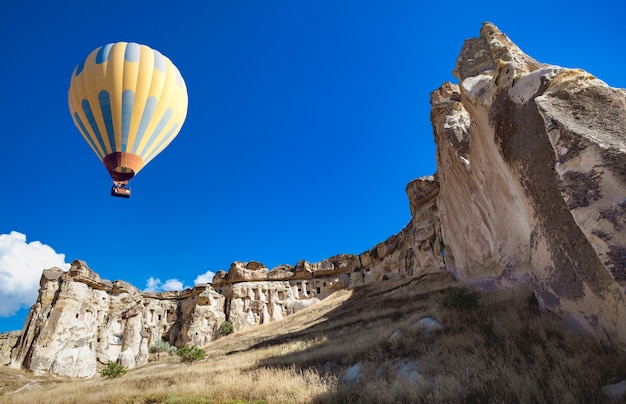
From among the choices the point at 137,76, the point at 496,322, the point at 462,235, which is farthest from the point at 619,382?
the point at 137,76

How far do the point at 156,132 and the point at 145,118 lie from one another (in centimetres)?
138

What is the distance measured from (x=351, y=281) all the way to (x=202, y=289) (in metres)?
24.0

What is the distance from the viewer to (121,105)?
82.1ft

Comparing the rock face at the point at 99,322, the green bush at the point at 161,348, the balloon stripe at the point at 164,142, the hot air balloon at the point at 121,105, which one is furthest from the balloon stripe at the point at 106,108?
the green bush at the point at 161,348

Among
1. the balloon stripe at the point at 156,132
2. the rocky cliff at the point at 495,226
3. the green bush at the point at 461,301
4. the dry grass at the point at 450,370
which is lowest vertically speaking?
the dry grass at the point at 450,370

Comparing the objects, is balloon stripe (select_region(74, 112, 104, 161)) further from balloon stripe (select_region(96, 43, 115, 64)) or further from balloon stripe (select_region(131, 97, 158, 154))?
balloon stripe (select_region(96, 43, 115, 64))

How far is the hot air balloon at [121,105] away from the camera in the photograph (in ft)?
82.2

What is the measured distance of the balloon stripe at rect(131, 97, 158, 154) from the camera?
25.8 meters

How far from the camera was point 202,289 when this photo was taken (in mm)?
56438

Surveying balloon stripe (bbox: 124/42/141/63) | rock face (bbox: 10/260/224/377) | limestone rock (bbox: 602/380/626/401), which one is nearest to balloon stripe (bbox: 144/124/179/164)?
balloon stripe (bbox: 124/42/141/63)

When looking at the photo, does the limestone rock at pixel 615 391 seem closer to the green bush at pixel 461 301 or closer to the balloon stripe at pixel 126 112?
the green bush at pixel 461 301

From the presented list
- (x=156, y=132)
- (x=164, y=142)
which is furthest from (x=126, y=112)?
(x=164, y=142)

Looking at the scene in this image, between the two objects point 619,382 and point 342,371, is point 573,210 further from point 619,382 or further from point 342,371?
point 342,371

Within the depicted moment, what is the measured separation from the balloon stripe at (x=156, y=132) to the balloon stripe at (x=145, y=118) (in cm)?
69
